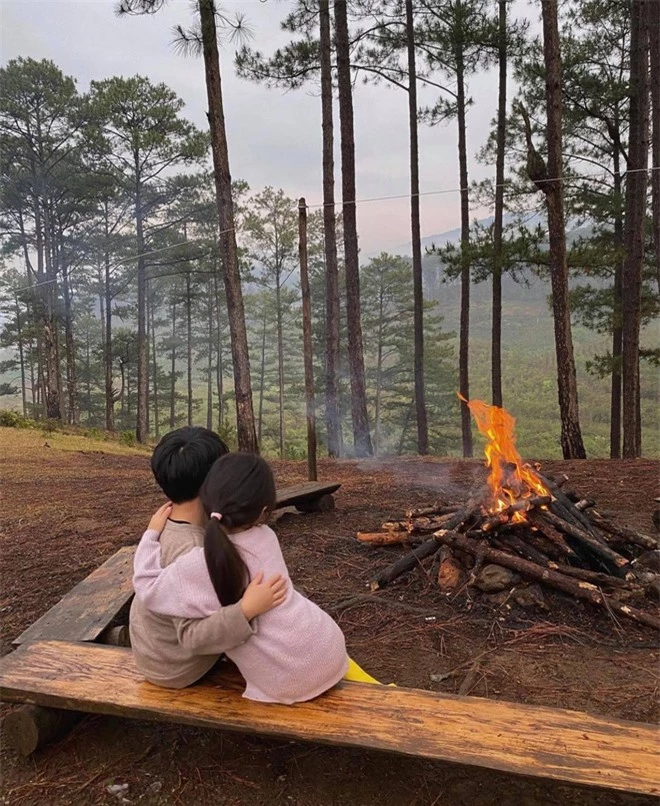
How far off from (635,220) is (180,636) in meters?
12.1

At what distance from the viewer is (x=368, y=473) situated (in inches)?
355

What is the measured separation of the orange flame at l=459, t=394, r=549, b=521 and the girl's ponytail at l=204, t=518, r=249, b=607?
8.32 feet

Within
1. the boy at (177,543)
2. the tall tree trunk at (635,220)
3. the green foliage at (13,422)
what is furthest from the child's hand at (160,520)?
the green foliage at (13,422)

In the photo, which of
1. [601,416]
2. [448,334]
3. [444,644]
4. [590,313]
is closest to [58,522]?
[444,644]

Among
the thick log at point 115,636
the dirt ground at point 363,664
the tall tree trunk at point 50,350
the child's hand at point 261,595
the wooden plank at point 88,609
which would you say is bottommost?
the dirt ground at point 363,664

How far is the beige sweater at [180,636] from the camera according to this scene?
1.93m

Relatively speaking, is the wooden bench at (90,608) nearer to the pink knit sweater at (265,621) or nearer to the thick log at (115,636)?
the thick log at (115,636)

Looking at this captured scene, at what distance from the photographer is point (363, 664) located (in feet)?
10.1

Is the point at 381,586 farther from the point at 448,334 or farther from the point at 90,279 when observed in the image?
the point at 90,279

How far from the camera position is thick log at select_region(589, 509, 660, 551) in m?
4.16

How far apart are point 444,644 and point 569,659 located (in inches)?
26.7

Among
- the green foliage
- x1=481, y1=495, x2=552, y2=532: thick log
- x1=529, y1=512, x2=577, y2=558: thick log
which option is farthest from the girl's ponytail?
the green foliage

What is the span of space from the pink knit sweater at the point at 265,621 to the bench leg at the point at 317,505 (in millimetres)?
3856

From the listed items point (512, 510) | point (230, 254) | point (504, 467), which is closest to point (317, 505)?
point (504, 467)
